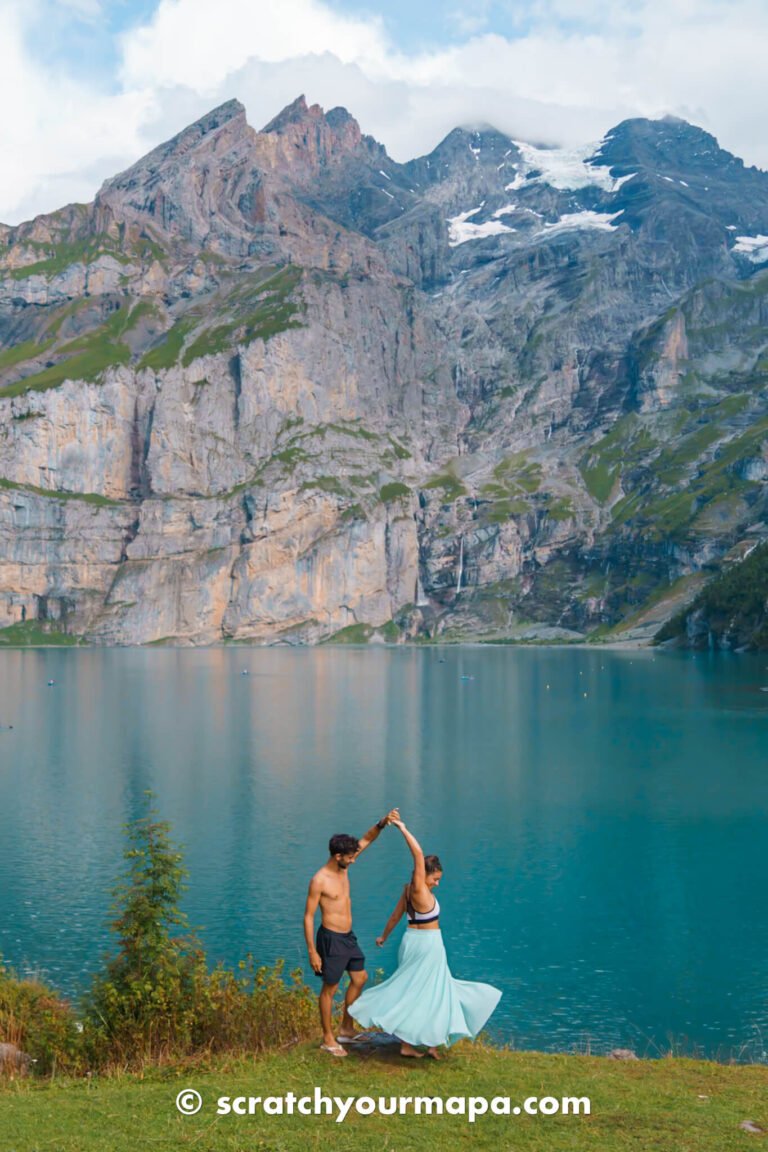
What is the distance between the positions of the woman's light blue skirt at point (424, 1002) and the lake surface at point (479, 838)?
44.8ft

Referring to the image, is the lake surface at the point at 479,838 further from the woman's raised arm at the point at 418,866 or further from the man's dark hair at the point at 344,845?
the man's dark hair at the point at 344,845

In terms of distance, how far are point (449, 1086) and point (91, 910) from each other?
32.0 metres

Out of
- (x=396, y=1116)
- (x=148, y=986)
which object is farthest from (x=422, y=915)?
(x=148, y=986)

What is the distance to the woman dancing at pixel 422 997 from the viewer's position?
19.3 m

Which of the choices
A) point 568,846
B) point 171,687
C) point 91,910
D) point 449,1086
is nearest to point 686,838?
point 568,846

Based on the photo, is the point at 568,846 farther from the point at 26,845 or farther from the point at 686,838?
the point at 26,845

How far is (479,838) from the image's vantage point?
61.8 m

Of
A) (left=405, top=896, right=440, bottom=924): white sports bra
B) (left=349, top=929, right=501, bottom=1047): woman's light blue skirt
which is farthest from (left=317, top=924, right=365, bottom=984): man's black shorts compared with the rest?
(left=405, top=896, right=440, bottom=924): white sports bra

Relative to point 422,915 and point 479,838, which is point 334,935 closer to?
point 422,915

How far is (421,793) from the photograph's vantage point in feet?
248

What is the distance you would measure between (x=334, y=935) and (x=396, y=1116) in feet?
13.6

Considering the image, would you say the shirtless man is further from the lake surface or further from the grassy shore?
the lake surface

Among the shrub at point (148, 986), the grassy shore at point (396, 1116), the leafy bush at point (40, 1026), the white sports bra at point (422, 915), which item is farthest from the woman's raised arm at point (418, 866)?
the leafy bush at point (40, 1026)

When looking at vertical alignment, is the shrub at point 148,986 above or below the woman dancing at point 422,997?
below
